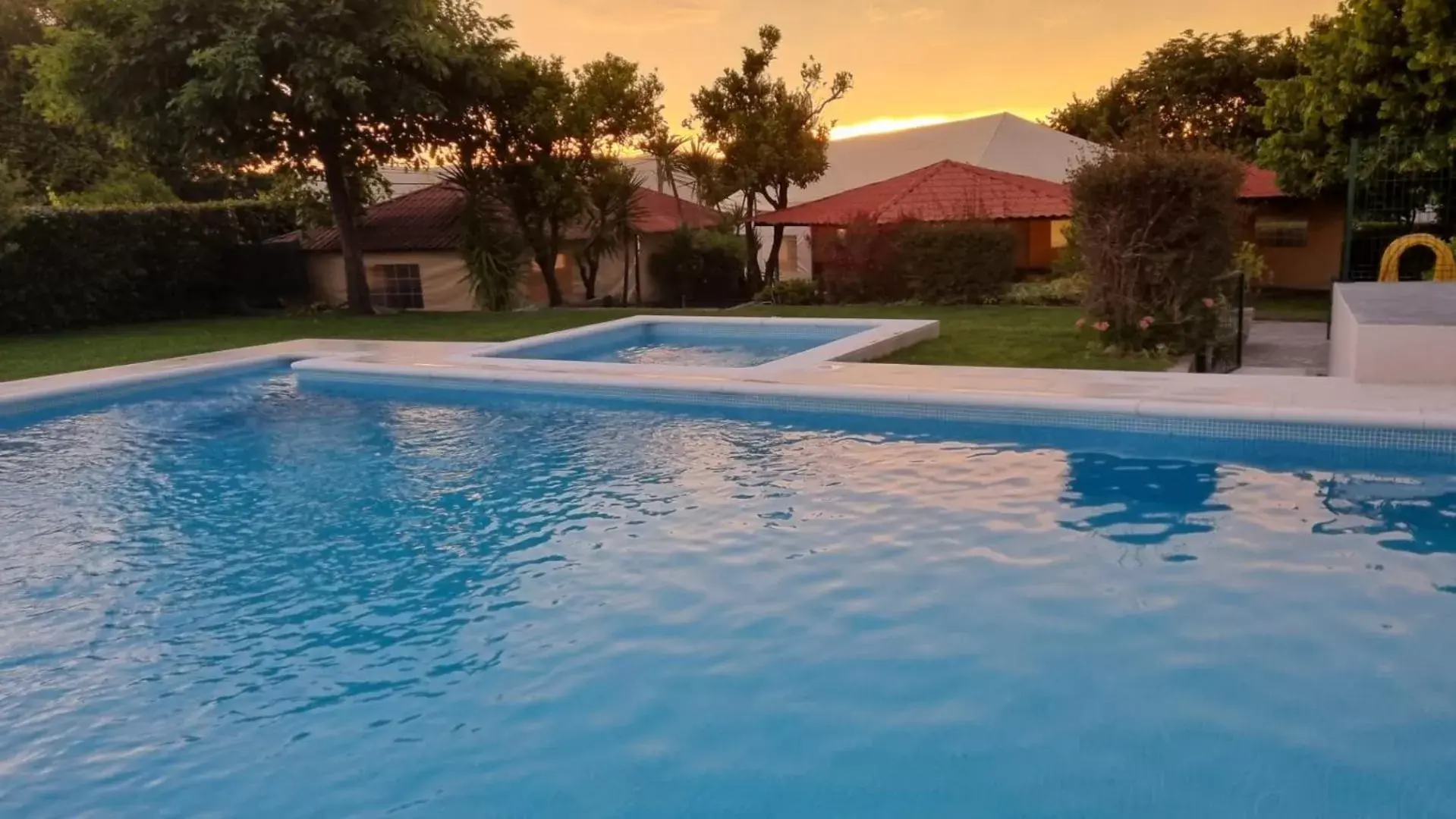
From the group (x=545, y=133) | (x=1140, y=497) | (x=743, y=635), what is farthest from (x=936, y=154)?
(x=743, y=635)

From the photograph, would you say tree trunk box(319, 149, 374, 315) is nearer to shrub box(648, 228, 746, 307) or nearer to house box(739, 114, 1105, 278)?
shrub box(648, 228, 746, 307)

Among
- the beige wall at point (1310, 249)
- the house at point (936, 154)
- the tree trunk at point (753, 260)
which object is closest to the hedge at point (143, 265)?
the tree trunk at point (753, 260)

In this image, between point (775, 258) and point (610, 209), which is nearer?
point (610, 209)

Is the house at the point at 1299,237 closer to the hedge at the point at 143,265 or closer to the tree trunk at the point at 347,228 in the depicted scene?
the tree trunk at the point at 347,228

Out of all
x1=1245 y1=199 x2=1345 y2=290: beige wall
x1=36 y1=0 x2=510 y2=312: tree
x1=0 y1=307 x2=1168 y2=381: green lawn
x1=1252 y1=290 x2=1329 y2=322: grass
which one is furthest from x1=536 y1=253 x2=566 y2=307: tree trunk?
x1=1245 y1=199 x2=1345 y2=290: beige wall

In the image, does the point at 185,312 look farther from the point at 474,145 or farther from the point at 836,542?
the point at 836,542

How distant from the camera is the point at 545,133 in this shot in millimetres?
21219

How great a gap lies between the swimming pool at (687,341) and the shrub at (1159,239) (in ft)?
11.0

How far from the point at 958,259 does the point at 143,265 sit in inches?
595

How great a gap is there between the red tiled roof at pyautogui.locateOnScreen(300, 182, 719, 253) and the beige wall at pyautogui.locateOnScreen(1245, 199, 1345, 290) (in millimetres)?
14186

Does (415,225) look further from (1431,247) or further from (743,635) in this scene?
(743,635)

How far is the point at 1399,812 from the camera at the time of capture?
3.59 meters

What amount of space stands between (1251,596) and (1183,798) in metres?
2.07

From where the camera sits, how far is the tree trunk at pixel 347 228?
20.0 metres
